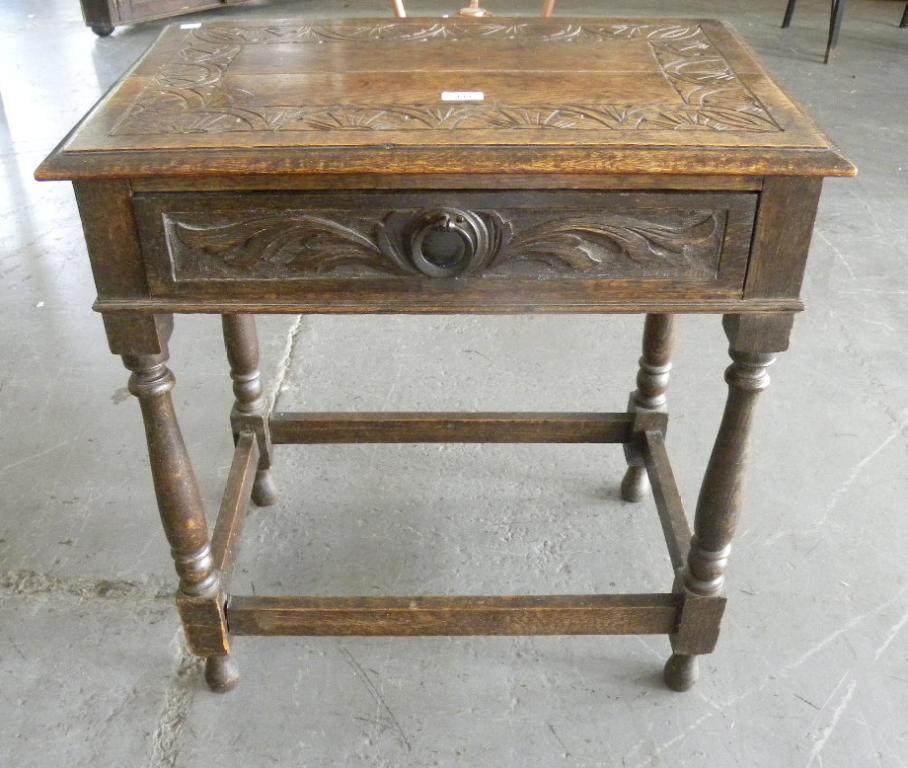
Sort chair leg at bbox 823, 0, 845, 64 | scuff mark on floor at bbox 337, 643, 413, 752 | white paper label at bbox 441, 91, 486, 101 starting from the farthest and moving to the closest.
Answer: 1. chair leg at bbox 823, 0, 845, 64
2. scuff mark on floor at bbox 337, 643, 413, 752
3. white paper label at bbox 441, 91, 486, 101

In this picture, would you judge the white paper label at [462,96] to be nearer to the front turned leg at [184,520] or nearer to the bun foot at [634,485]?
the front turned leg at [184,520]

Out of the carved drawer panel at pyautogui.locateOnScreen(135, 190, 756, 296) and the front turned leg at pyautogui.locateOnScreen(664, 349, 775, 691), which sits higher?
the carved drawer panel at pyautogui.locateOnScreen(135, 190, 756, 296)

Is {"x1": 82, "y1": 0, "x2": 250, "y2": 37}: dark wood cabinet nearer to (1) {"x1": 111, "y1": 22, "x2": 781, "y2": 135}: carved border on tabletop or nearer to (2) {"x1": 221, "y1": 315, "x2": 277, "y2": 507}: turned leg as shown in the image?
(2) {"x1": 221, "y1": 315, "x2": 277, "y2": 507}: turned leg

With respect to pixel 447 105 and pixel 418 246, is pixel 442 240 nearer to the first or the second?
pixel 418 246

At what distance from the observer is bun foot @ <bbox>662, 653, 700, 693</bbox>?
1.71 meters

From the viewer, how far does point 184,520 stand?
1542 mm

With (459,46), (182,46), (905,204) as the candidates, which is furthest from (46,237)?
(905,204)

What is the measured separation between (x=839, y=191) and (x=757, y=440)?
1.82 metres

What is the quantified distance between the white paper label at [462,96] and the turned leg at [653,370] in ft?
2.50

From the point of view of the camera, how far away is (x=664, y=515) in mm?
1827

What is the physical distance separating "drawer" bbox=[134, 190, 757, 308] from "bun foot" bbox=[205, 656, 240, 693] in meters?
0.76

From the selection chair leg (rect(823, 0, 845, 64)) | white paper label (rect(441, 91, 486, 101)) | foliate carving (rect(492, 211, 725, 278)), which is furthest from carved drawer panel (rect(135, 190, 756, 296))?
chair leg (rect(823, 0, 845, 64))

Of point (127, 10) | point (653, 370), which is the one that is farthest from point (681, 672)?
point (127, 10)

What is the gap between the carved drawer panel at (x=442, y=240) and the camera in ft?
4.02
